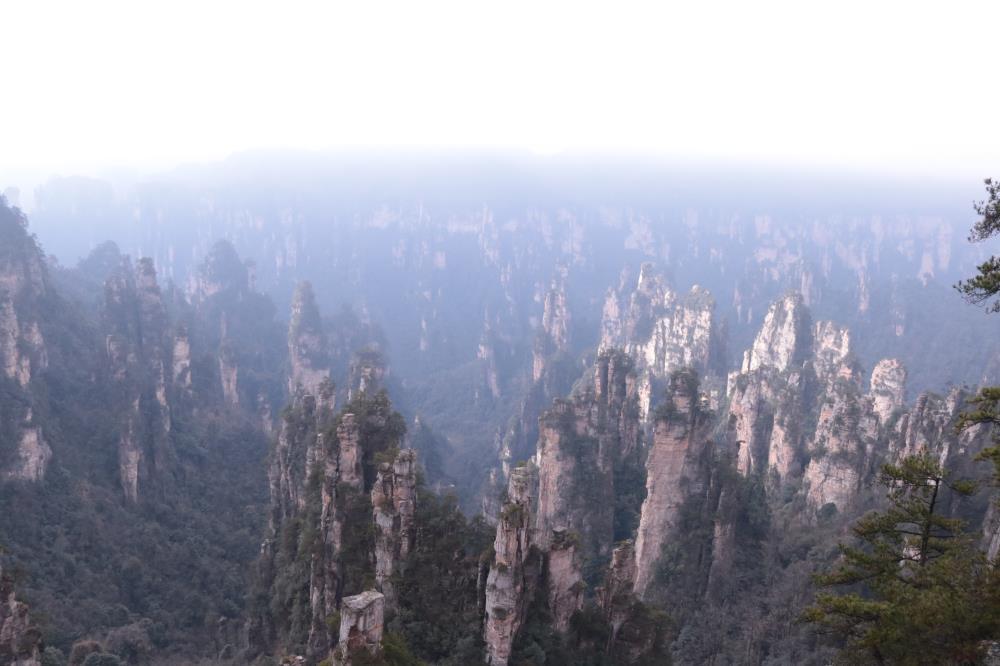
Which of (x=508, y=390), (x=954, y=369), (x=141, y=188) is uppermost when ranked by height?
(x=141, y=188)

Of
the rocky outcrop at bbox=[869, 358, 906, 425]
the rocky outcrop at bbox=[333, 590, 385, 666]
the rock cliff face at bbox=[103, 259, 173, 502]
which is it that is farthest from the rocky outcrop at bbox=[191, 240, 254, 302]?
the rocky outcrop at bbox=[333, 590, 385, 666]

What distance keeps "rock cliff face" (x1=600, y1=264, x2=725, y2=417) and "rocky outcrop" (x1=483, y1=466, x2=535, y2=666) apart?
44.3m

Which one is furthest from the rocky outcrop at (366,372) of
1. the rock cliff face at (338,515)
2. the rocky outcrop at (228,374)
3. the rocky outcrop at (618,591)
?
the rocky outcrop at (618,591)

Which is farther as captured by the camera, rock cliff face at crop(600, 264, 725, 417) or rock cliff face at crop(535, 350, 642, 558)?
rock cliff face at crop(600, 264, 725, 417)

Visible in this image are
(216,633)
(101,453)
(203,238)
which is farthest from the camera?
(203,238)

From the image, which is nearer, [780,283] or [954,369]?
[954,369]

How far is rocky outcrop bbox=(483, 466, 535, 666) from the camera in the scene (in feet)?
71.1

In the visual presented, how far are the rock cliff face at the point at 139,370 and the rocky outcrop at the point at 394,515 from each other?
92.2 ft

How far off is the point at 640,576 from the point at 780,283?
10019 cm

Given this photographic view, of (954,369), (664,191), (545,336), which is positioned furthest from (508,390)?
(664,191)

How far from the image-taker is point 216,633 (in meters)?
36.4

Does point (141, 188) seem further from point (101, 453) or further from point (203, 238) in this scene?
point (101, 453)

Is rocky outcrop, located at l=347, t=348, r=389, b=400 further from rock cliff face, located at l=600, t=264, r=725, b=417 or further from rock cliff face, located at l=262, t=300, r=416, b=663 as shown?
rock cliff face, located at l=600, t=264, r=725, b=417

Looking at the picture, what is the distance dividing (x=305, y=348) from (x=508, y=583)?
200ft
